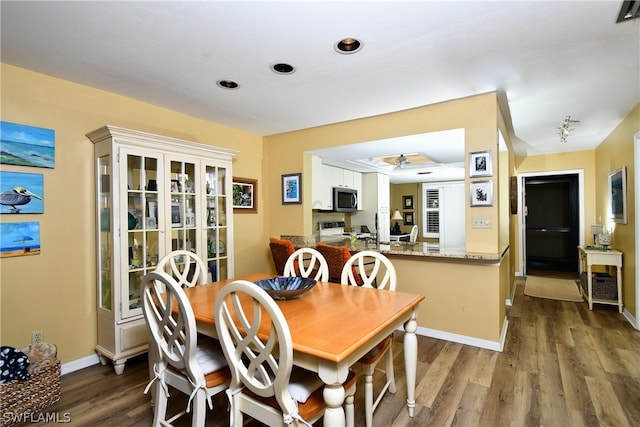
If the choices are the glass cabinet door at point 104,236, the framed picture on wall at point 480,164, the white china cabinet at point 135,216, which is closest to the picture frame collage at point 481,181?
the framed picture on wall at point 480,164

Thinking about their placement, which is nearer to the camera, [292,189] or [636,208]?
[636,208]

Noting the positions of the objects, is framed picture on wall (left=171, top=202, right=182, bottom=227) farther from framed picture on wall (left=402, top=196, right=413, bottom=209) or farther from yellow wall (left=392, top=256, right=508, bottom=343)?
framed picture on wall (left=402, top=196, right=413, bottom=209)

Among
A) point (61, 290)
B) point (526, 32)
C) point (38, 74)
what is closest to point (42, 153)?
point (38, 74)

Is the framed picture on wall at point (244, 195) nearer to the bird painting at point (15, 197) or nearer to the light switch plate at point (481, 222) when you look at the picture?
the bird painting at point (15, 197)

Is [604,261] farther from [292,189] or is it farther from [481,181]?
[292,189]

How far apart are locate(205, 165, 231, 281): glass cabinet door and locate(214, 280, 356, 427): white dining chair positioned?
195 centimetres

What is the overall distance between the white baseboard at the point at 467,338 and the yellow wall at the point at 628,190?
5.26ft

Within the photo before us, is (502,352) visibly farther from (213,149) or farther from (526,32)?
(213,149)

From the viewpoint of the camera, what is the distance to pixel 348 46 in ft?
6.68

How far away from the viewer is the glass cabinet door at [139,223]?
258 cm

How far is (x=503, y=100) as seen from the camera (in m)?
2.92

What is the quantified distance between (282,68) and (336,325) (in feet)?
6.08

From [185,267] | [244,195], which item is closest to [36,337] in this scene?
[185,267]

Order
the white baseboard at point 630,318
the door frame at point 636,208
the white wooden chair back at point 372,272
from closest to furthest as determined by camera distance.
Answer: the white wooden chair back at point 372,272 < the door frame at point 636,208 < the white baseboard at point 630,318
